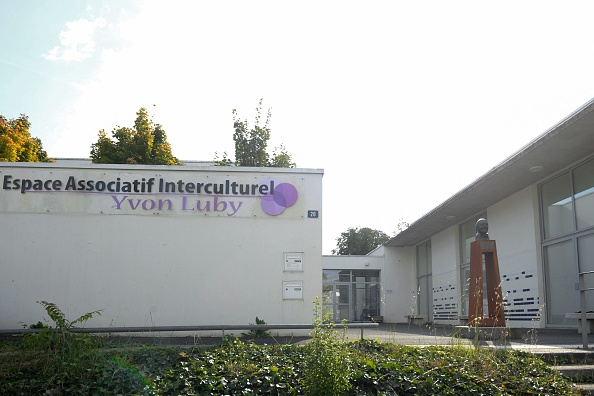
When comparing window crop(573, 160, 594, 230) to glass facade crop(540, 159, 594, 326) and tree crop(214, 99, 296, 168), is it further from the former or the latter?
tree crop(214, 99, 296, 168)

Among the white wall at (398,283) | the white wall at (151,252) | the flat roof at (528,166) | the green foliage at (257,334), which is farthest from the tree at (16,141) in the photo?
the white wall at (398,283)

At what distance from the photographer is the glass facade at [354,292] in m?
30.2

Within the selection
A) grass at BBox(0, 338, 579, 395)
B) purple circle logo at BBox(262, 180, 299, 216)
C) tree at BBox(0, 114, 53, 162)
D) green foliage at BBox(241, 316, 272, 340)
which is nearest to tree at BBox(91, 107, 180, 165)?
tree at BBox(0, 114, 53, 162)

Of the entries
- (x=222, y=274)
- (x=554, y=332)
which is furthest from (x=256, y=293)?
(x=554, y=332)

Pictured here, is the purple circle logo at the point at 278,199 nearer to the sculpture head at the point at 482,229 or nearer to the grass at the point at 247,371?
the sculpture head at the point at 482,229

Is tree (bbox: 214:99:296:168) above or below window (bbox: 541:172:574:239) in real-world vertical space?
above

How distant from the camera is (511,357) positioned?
7320 millimetres

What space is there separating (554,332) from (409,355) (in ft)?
27.4

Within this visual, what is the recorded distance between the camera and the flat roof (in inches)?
458

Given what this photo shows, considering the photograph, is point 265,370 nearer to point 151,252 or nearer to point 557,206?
point 151,252

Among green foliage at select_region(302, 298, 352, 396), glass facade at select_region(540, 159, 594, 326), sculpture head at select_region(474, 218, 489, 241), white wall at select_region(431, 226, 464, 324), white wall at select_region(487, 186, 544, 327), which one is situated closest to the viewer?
green foliage at select_region(302, 298, 352, 396)

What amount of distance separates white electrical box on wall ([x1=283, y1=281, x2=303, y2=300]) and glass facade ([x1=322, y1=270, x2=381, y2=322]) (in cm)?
1828

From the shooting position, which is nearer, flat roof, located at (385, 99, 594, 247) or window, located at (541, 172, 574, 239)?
flat roof, located at (385, 99, 594, 247)

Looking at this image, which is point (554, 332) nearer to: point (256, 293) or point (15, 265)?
point (256, 293)
